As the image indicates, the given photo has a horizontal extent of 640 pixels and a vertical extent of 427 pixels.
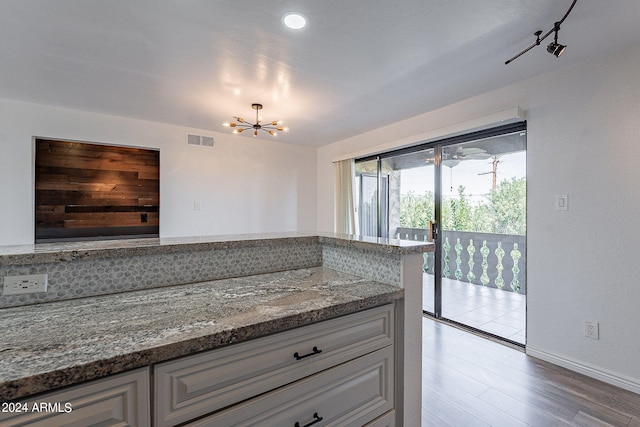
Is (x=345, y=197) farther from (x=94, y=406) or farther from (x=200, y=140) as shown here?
(x=94, y=406)

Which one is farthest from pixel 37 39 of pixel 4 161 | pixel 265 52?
pixel 4 161

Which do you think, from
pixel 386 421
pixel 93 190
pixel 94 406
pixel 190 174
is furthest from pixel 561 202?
pixel 93 190

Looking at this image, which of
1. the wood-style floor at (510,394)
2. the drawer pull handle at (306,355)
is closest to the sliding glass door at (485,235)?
the wood-style floor at (510,394)

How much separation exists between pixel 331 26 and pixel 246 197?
3239 mm

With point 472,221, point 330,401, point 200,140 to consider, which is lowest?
point 330,401

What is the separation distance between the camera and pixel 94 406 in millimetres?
706

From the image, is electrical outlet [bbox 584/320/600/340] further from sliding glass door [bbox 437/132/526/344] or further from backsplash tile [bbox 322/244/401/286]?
backsplash tile [bbox 322/244/401/286]

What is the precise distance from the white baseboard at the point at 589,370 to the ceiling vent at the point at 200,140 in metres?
4.46

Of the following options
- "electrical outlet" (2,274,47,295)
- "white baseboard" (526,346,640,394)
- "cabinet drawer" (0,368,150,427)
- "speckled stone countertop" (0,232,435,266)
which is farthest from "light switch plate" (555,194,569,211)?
"electrical outlet" (2,274,47,295)

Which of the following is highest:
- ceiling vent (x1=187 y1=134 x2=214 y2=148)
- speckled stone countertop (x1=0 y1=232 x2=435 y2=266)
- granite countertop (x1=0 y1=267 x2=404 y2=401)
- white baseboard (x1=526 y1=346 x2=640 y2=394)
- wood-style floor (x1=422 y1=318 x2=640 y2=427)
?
ceiling vent (x1=187 y1=134 x2=214 y2=148)

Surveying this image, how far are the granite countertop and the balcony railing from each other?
2.24 meters

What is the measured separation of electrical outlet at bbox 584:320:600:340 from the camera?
7.21ft

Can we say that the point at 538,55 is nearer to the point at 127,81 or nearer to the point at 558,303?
the point at 558,303

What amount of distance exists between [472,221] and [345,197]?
2.02m
